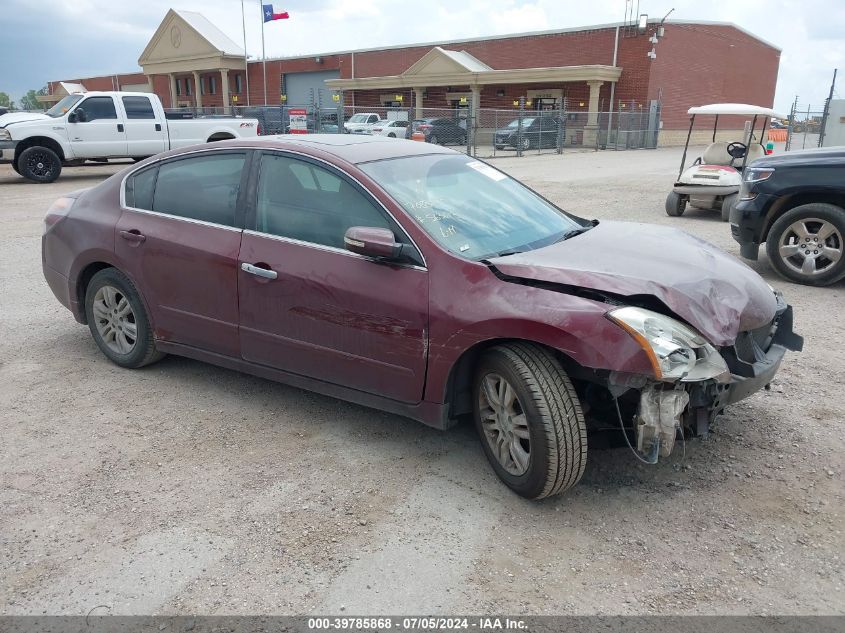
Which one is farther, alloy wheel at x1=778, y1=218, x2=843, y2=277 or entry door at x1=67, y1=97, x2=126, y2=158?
entry door at x1=67, y1=97, x2=126, y2=158

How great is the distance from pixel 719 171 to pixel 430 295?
976 cm

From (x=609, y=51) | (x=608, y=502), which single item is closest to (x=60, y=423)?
(x=608, y=502)

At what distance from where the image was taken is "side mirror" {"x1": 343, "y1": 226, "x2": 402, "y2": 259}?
3406 mm

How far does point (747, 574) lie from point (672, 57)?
42362 millimetres

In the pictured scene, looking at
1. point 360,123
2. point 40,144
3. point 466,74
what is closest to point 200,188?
point 40,144

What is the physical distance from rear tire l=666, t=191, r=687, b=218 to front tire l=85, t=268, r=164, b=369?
9648 millimetres

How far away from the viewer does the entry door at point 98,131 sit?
16516mm

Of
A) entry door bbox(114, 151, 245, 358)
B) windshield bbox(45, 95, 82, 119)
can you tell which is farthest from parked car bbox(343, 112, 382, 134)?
entry door bbox(114, 151, 245, 358)

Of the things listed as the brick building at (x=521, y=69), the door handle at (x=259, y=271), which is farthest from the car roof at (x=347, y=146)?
the brick building at (x=521, y=69)

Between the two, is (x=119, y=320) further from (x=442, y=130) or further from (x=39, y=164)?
(x=442, y=130)

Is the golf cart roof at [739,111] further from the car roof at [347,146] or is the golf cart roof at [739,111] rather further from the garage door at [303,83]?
the garage door at [303,83]

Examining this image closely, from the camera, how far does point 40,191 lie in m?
15.6

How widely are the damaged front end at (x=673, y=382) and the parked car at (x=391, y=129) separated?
24.6 m

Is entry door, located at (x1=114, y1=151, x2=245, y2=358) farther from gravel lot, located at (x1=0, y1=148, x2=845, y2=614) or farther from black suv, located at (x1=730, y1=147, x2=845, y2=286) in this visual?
black suv, located at (x1=730, y1=147, x2=845, y2=286)
